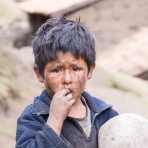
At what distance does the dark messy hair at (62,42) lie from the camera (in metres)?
2.01

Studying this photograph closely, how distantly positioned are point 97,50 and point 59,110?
767 cm

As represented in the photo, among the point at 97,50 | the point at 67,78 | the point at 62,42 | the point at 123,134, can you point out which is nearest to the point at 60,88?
the point at 67,78

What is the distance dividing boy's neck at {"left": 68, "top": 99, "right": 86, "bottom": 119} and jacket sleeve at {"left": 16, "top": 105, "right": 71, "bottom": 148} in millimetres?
102

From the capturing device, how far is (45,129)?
1993mm

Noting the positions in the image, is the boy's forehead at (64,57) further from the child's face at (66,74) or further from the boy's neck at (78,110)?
the boy's neck at (78,110)

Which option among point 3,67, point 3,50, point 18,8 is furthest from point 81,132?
point 18,8

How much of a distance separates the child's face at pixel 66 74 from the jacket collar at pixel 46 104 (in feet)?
0.26

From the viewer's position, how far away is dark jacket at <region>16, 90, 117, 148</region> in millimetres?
1994

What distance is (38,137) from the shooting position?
2.00 m

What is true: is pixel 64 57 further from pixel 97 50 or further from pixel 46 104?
pixel 97 50

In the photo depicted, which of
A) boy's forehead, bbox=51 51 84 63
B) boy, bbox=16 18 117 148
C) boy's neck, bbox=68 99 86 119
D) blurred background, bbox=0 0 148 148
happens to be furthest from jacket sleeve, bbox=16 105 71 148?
blurred background, bbox=0 0 148 148

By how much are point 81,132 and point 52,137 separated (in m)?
0.16

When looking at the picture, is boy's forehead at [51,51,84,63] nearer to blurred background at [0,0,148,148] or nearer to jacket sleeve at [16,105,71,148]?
jacket sleeve at [16,105,71,148]

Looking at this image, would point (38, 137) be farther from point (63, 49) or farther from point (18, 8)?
point (18, 8)
